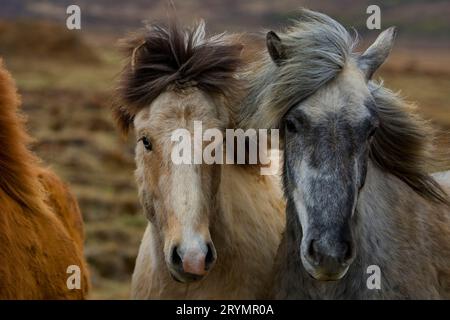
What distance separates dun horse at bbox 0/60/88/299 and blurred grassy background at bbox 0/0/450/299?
1.24ft

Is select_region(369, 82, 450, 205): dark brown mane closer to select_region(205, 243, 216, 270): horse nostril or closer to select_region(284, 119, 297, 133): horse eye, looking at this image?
select_region(284, 119, 297, 133): horse eye

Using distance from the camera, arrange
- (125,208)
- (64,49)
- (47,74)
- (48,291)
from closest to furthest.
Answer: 1. (48,291)
2. (125,208)
3. (47,74)
4. (64,49)

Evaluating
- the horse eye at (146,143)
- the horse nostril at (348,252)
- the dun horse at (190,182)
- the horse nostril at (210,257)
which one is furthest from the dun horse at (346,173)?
the horse eye at (146,143)

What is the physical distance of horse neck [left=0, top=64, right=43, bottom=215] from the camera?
5.10 metres

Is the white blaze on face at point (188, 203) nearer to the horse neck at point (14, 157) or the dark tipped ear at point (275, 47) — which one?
the dark tipped ear at point (275, 47)

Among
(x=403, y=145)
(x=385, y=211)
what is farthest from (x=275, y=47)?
(x=385, y=211)

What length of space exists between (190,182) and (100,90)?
35819mm

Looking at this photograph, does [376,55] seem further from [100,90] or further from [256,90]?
[100,90]

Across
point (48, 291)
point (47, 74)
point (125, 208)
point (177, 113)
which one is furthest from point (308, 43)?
point (47, 74)

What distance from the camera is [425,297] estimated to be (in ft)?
15.4

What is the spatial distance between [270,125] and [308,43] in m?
0.56

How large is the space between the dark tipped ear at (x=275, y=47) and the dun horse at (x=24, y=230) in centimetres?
175

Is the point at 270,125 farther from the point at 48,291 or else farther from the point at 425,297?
the point at 48,291

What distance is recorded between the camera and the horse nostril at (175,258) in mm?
4453
